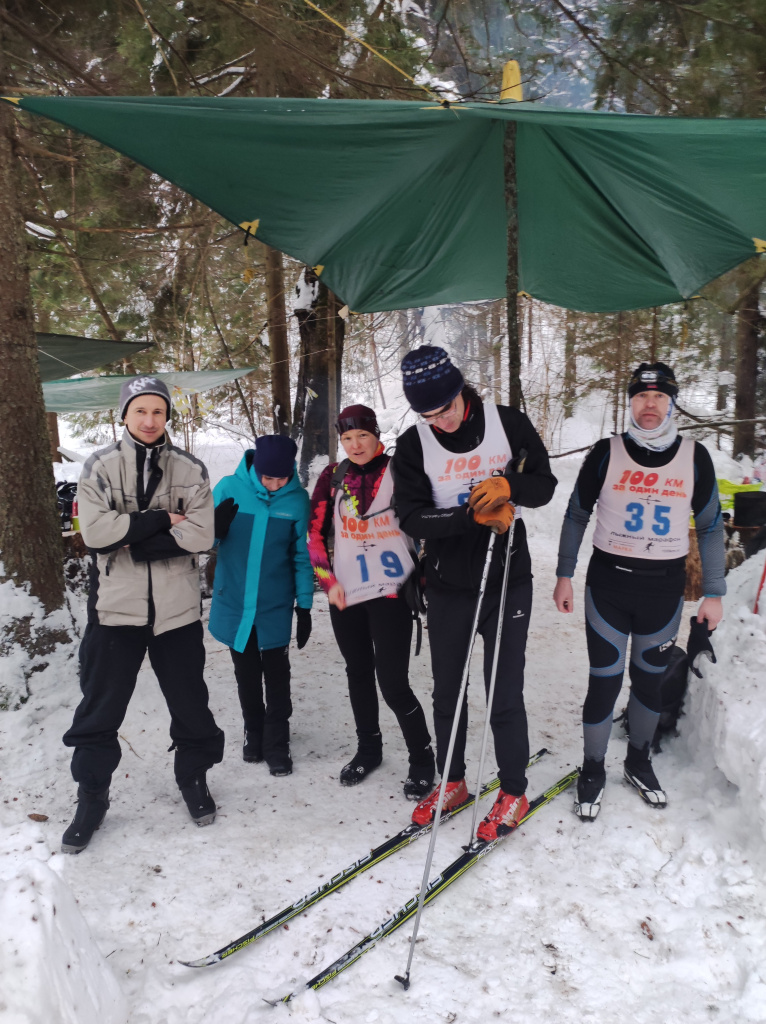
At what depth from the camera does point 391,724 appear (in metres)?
3.83

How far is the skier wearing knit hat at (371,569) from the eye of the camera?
9.73 feet

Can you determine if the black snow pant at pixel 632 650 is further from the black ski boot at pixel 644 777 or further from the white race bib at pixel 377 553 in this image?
the white race bib at pixel 377 553

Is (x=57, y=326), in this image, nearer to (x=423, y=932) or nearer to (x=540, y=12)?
(x=540, y=12)

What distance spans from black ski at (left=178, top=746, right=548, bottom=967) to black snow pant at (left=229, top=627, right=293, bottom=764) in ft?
2.66

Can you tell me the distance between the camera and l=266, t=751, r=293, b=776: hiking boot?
3250 millimetres

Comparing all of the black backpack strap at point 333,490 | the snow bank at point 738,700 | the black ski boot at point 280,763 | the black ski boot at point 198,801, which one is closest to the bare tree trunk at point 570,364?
the snow bank at point 738,700

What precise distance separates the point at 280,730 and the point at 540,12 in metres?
6.02

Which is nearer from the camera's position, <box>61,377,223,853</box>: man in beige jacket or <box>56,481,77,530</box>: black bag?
<box>61,377,223,853</box>: man in beige jacket

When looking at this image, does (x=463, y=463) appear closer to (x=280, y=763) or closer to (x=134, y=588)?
(x=134, y=588)

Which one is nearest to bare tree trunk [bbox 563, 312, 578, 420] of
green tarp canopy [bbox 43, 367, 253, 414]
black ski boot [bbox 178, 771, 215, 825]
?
green tarp canopy [bbox 43, 367, 253, 414]

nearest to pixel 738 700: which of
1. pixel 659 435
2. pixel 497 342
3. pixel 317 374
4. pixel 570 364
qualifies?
→ pixel 659 435

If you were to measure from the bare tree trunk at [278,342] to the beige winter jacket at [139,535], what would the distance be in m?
5.23

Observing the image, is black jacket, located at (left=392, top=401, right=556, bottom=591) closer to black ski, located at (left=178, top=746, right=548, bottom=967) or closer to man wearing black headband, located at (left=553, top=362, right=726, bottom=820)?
man wearing black headband, located at (left=553, top=362, right=726, bottom=820)

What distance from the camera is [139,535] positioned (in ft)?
8.62
